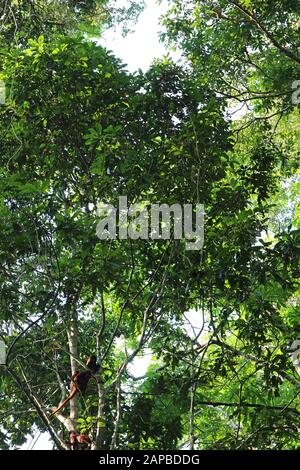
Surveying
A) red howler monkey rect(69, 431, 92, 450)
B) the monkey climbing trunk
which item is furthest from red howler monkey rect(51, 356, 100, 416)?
red howler monkey rect(69, 431, 92, 450)

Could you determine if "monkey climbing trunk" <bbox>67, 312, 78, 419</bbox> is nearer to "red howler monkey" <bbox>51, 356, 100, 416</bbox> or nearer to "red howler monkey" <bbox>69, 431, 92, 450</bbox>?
"red howler monkey" <bbox>51, 356, 100, 416</bbox>

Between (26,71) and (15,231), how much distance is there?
2271 mm

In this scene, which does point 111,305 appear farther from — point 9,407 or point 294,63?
point 294,63

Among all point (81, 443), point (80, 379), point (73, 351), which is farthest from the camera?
point (73, 351)

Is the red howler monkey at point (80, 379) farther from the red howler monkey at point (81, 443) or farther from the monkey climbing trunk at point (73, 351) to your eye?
the red howler monkey at point (81, 443)

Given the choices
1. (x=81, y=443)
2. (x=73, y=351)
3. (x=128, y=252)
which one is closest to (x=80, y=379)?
(x=73, y=351)

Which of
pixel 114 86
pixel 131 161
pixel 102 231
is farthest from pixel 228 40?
pixel 102 231

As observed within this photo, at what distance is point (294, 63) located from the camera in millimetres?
11633

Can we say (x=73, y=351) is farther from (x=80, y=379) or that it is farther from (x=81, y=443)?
(x=81, y=443)

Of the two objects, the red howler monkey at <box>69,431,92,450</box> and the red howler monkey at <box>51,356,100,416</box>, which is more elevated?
the red howler monkey at <box>51,356,100,416</box>

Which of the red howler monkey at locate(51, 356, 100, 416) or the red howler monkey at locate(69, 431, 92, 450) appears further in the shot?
the red howler monkey at locate(51, 356, 100, 416)

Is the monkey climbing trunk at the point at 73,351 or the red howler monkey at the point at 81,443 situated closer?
the red howler monkey at the point at 81,443

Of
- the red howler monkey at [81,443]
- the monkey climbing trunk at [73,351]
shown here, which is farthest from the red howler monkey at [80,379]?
the red howler monkey at [81,443]

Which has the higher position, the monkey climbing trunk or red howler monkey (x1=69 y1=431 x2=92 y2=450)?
the monkey climbing trunk
